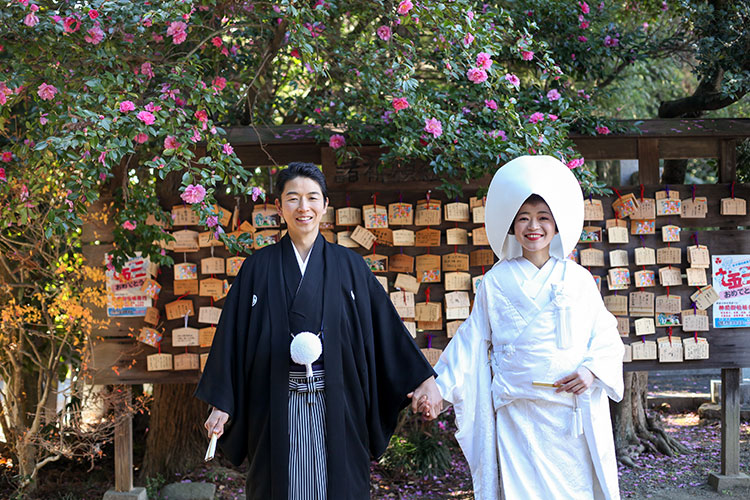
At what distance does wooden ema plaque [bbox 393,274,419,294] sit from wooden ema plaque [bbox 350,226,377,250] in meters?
0.32

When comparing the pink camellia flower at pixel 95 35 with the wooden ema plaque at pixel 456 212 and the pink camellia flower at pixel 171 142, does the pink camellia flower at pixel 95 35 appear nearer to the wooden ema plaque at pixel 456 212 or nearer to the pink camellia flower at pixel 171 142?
the pink camellia flower at pixel 171 142

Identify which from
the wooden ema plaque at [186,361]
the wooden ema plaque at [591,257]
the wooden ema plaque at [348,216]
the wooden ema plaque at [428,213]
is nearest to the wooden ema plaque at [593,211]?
the wooden ema plaque at [591,257]

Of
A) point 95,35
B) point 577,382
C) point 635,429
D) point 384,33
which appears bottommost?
point 635,429

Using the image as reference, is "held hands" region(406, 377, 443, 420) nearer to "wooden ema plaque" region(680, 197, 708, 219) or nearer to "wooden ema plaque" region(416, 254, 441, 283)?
"wooden ema plaque" region(416, 254, 441, 283)

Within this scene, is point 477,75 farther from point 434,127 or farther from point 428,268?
point 428,268

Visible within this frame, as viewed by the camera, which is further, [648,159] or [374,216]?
[648,159]

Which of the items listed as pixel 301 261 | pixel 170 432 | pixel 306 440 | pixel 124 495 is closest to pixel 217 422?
pixel 306 440

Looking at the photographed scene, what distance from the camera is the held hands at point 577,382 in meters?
2.91

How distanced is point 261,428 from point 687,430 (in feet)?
18.3

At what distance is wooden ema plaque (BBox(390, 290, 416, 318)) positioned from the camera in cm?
475

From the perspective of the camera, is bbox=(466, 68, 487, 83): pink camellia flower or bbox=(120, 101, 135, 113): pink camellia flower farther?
bbox=(466, 68, 487, 83): pink camellia flower

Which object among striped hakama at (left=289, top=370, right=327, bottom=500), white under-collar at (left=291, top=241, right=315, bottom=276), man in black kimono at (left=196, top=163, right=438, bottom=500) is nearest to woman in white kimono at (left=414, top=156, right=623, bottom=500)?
man in black kimono at (left=196, top=163, right=438, bottom=500)

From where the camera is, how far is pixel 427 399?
2967 mm

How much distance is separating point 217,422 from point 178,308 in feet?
6.55
